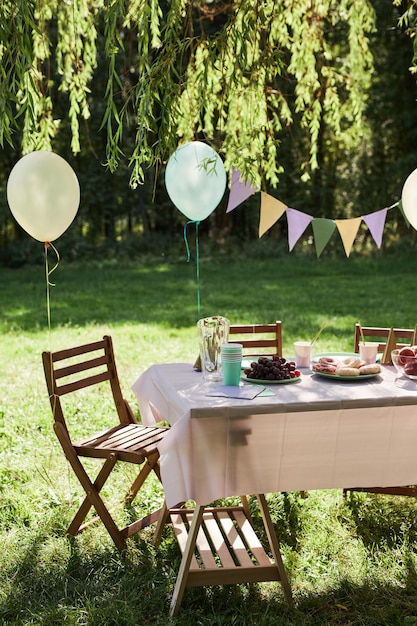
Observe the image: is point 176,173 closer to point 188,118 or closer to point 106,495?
point 188,118

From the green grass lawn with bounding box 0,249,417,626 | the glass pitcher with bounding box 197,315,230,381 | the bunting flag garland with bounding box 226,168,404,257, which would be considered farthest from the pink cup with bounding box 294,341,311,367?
the green grass lawn with bounding box 0,249,417,626

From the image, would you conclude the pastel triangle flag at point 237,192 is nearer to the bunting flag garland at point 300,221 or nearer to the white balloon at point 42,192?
the bunting flag garland at point 300,221

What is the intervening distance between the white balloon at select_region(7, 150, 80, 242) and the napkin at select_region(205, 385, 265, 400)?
50.1 inches

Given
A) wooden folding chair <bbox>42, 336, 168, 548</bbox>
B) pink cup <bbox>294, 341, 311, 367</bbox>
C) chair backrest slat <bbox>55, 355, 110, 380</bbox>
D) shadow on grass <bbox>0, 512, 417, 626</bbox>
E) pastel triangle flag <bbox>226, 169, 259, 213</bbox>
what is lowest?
shadow on grass <bbox>0, 512, 417, 626</bbox>

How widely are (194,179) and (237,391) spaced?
1345mm

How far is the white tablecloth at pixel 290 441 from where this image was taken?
118 inches

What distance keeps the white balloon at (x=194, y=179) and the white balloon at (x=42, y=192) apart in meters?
0.55

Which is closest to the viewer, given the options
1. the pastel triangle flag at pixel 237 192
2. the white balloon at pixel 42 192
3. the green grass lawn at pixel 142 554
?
the green grass lawn at pixel 142 554

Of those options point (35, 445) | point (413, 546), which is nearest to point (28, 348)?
point (35, 445)

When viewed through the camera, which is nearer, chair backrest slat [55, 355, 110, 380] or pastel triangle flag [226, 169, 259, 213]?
chair backrest slat [55, 355, 110, 380]

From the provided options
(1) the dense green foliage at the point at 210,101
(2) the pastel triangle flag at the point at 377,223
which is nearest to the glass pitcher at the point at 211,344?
(1) the dense green foliage at the point at 210,101

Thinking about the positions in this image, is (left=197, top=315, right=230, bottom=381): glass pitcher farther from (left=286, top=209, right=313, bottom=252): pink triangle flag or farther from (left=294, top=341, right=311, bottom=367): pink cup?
(left=286, top=209, right=313, bottom=252): pink triangle flag

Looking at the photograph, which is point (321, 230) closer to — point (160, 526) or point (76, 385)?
point (76, 385)

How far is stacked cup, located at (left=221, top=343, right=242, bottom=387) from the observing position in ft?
11.0
